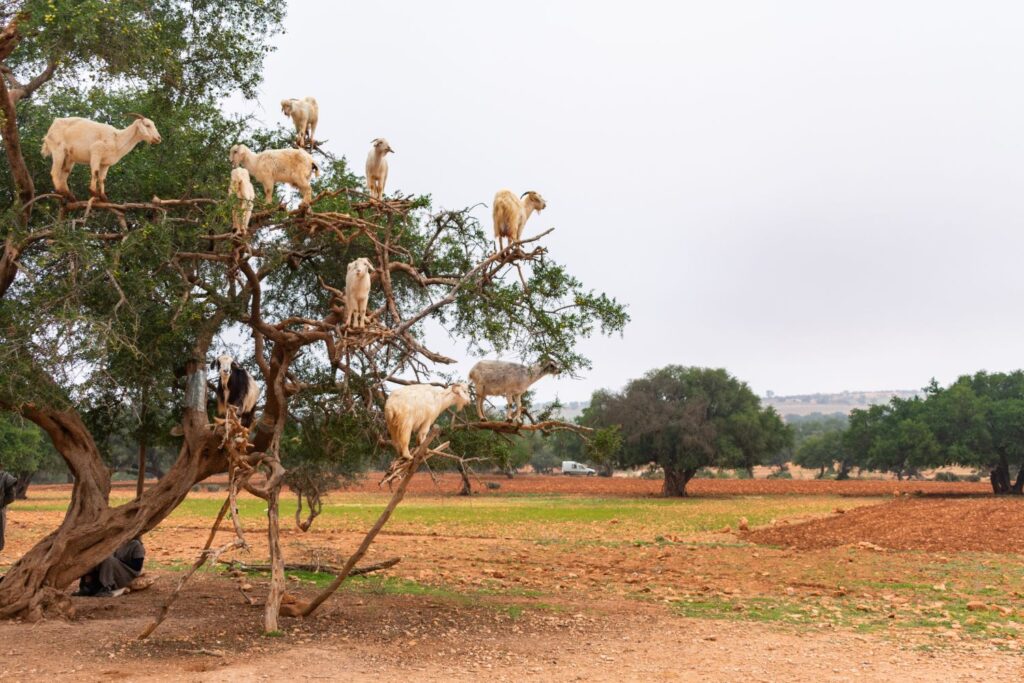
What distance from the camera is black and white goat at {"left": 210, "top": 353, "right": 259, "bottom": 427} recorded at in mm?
9820

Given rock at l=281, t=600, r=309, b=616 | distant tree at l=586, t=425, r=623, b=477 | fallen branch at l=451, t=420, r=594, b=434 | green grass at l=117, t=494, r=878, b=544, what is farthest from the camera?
green grass at l=117, t=494, r=878, b=544

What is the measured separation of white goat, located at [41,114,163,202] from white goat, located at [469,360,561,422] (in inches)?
164

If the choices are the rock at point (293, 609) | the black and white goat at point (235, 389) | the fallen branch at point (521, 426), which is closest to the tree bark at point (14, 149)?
the black and white goat at point (235, 389)

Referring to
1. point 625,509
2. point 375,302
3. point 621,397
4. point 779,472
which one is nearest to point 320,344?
point 375,302

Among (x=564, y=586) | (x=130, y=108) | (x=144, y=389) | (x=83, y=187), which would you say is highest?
(x=130, y=108)

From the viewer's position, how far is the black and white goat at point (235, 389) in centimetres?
982

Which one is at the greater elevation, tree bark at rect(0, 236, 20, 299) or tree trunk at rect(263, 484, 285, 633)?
tree bark at rect(0, 236, 20, 299)

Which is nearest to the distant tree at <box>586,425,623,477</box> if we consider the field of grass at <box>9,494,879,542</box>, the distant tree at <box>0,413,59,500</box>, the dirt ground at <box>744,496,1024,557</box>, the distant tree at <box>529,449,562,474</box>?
the dirt ground at <box>744,496,1024,557</box>

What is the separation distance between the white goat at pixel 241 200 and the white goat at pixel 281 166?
1.42 feet

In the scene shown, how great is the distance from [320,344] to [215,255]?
14.7 ft

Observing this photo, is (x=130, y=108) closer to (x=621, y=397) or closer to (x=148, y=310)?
(x=148, y=310)

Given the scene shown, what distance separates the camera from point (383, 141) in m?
11.0

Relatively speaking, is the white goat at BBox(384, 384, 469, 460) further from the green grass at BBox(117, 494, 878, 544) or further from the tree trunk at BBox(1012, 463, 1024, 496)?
the tree trunk at BBox(1012, 463, 1024, 496)

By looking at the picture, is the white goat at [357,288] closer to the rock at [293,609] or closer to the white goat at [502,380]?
the white goat at [502,380]
